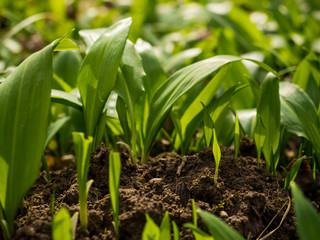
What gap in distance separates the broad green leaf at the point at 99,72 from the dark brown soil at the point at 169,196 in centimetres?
14

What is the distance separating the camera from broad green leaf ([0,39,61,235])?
1.14m

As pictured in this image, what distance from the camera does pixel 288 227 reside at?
1.30m

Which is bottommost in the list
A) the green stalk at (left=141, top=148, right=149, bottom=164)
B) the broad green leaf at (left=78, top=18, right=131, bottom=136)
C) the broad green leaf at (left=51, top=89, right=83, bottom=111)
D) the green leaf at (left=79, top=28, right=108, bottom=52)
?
the green stalk at (left=141, top=148, right=149, bottom=164)

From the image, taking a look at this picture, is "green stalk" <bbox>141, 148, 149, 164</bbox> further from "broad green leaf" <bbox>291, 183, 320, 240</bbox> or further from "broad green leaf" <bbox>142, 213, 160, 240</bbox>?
"broad green leaf" <bbox>291, 183, 320, 240</bbox>

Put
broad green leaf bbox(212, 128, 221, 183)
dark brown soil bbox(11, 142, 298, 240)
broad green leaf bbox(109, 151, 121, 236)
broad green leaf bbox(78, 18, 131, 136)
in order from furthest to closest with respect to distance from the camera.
→ 1. broad green leaf bbox(78, 18, 131, 136)
2. broad green leaf bbox(212, 128, 221, 183)
3. dark brown soil bbox(11, 142, 298, 240)
4. broad green leaf bbox(109, 151, 121, 236)

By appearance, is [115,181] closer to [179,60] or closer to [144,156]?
[144,156]

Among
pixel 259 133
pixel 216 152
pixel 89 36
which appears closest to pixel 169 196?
pixel 216 152

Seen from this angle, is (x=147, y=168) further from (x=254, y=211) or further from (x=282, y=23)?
(x=282, y=23)

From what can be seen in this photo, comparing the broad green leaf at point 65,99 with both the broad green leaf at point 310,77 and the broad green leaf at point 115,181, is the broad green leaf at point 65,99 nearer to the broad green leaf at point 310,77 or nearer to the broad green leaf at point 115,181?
the broad green leaf at point 115,181

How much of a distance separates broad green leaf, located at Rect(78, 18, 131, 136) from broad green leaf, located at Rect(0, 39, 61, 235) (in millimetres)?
241

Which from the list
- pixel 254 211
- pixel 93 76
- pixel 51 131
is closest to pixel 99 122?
pixel 93 76

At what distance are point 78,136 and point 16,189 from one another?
0.78ft

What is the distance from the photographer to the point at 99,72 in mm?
1433

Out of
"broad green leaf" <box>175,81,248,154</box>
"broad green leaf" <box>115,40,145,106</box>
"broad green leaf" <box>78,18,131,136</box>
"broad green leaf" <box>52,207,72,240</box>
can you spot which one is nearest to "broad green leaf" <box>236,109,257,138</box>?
"broad green leaf" <box>175,81,248,154</box>
